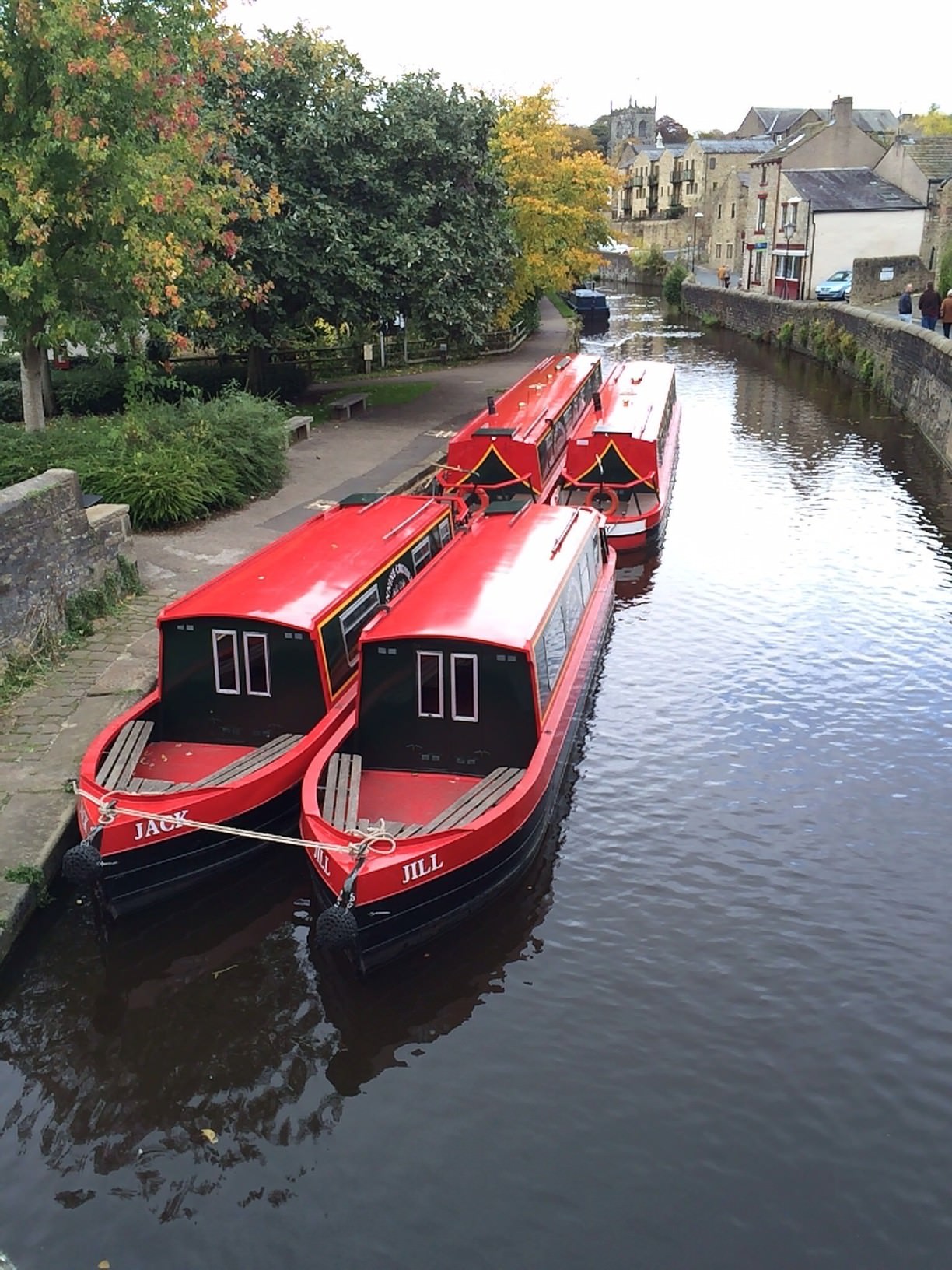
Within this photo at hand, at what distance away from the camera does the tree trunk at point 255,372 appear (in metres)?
27.9

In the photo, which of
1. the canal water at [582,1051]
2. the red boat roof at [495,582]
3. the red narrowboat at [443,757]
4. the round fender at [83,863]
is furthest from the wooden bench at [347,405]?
the round fender at [83,863]

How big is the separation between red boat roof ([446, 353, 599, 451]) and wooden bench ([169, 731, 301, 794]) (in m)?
10.7

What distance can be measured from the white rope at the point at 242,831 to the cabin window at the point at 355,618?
2.40 m

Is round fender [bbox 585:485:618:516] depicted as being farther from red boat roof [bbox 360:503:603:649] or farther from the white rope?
the white rope

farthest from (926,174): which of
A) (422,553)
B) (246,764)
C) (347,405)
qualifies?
(246,764)

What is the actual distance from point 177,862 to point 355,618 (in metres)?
3.33

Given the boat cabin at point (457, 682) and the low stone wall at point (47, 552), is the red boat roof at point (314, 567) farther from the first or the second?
the low stone wall at point (47, 552)

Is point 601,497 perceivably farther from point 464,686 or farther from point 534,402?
point 464,686

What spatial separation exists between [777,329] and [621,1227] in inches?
1778

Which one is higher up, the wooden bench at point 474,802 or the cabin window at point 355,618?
the cabin window at point 355,618

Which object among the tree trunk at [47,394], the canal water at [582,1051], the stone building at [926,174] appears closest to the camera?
the canal water at [582,1051]

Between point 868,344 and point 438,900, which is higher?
point 868,344

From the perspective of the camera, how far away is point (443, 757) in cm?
1048

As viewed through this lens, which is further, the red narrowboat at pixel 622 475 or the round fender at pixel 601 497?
the round fender at pixel 601 497
